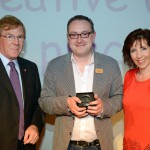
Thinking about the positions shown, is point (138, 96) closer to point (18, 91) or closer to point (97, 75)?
point (97, 75)

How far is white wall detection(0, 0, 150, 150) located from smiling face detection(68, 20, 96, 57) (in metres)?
0.47

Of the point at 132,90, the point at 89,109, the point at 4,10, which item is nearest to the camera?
the point at 89,109

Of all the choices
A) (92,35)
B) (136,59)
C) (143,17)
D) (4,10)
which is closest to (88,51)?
(92,35)

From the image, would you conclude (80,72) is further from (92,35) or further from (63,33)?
(63,33)

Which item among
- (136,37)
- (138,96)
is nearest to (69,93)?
(138,96)

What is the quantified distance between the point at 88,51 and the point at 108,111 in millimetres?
462

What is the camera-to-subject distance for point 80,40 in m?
1.89

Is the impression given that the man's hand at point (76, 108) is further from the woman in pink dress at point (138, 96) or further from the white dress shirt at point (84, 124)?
the woman in pink dress at point (138, 96)

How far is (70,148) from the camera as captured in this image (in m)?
1.89

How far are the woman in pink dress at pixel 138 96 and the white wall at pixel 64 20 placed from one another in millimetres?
546

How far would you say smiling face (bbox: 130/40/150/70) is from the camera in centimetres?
178

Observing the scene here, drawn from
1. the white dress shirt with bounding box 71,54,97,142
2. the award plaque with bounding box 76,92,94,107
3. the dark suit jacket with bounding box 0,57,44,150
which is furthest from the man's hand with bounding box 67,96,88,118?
the dark suit jacket with bounding box 0,57,44,150

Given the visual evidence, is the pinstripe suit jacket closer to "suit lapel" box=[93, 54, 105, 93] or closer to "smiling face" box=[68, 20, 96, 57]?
"suit lapel" box=[93, 54, 105, 93]

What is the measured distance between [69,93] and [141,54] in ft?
1.88
